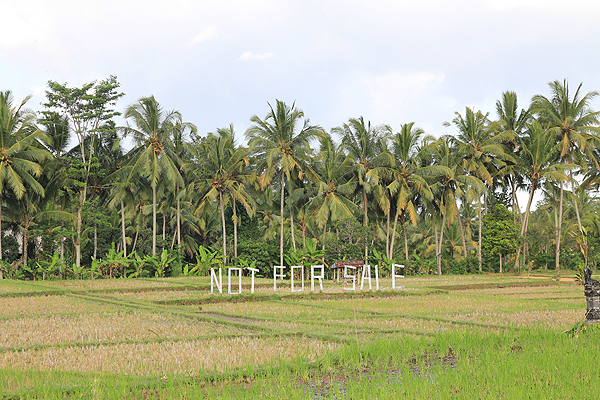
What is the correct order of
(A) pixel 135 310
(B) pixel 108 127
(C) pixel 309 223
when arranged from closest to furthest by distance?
1. (A) pixel 135 310
2. (B) pixel 108 127
3. (C) pixel 309 223

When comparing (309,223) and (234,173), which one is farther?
(309,223)

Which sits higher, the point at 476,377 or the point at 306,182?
the point at 306,182

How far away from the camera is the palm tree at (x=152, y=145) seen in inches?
957

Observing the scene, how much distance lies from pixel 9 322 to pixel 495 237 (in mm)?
24815

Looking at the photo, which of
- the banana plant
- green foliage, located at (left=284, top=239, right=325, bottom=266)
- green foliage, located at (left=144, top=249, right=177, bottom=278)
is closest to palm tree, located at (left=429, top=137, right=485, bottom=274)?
green foliage, located at (left=284, top=239, right=325, bottom=266)

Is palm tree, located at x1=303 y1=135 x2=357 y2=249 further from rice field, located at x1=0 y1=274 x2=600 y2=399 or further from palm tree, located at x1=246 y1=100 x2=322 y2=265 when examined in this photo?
rice field, located at x1=0 y1=274 x2=600 y2=399

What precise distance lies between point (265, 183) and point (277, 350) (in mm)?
19019

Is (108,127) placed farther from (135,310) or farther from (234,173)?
(135,310)

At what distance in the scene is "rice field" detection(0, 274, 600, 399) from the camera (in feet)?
14.0

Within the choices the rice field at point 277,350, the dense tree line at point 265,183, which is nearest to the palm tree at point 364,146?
the dense tree line at point 265,183

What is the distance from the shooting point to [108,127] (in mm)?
24438

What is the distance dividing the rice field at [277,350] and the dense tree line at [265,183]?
11.0 m

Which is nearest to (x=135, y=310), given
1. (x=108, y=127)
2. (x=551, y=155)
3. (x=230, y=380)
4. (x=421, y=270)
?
(x=230, y=380)

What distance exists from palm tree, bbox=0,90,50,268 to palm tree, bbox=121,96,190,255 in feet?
13.8
